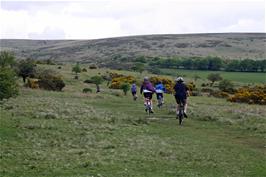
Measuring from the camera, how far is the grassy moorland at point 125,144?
1302 centimetres

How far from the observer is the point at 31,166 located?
42.2ft

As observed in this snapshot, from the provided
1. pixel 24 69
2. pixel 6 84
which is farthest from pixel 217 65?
pixel 6 84

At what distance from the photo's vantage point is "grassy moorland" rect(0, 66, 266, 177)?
1302 cm

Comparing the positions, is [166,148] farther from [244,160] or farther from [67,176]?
[67,176]

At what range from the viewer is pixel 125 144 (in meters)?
16.8

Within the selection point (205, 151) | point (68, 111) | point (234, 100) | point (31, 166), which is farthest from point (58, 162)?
point (234, 100)

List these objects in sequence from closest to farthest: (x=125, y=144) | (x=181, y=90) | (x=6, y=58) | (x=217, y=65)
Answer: (x=125, y=144)
(x=181, y=90)
(x=6, y=58)
(x=217, y=65)

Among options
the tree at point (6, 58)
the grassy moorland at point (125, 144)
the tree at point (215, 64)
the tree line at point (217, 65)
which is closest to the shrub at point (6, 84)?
the grassy moorland at point (125, 144)

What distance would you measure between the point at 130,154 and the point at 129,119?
9.19 m

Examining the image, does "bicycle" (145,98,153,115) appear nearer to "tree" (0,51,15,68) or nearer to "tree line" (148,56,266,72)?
"tree" (0,51,15,68)

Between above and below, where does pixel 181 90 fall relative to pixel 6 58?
below

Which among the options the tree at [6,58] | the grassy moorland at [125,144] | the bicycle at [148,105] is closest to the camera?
the grassy moorland at [125,144]

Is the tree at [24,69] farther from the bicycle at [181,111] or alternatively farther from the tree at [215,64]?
the tree at [215,64]

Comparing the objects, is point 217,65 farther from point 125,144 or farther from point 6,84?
point 125,144
